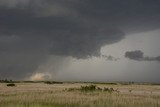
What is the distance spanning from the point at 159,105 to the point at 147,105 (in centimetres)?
116

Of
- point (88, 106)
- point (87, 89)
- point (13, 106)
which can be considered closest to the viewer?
point (13, 106)

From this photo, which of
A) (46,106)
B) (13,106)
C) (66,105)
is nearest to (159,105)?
(66,105)

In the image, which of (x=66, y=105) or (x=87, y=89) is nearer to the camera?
(x=66, y=105)

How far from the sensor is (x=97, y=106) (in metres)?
28.9

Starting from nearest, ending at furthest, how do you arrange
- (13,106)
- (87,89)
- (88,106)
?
(13,106) < (88,106) < (87,89)

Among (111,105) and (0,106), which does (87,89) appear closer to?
(111,105)

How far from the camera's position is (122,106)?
29.1 meters

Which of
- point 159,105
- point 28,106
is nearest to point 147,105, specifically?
point 159,105

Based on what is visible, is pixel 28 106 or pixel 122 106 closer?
pixel 28 106

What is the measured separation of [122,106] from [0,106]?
33.8 ft

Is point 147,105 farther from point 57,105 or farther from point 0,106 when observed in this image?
point 0,106

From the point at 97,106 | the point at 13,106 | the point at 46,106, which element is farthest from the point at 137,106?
the point at 13,106

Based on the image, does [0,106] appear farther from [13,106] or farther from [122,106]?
[122,106]

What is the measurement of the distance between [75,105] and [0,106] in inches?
263
